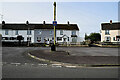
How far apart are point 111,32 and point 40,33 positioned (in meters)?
27.7

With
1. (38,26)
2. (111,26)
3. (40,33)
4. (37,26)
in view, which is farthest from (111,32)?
(37,26)

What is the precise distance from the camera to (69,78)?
5.73 m

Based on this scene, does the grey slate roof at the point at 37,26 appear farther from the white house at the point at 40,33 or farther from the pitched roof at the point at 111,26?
the pitched roof at the point at 111,26

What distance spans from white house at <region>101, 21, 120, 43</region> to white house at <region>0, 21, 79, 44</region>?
37.3 feet

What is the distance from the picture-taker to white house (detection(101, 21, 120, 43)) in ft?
149

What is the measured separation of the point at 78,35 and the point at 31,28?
18.9 m

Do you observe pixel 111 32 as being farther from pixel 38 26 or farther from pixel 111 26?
pixel 38 26

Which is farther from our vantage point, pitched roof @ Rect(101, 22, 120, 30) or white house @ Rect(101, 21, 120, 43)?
pitched roof @ Rect(101, 22, 120, 30)

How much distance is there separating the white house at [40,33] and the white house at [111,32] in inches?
448

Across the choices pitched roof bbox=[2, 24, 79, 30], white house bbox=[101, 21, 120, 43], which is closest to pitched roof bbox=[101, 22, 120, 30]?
white house bbox=[101, 21, 120, 43]

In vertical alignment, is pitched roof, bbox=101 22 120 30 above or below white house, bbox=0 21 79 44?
above

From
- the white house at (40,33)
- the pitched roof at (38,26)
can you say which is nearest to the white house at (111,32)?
the white house at (40,33)

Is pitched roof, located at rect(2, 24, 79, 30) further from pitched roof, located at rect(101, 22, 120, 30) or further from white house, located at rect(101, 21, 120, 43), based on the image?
pitched roof, located at rect(101, 22, 120, 30)

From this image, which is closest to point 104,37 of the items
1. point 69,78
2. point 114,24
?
point 114,24
